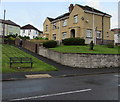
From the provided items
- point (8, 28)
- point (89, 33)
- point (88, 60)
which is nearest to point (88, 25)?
point (89, 33)

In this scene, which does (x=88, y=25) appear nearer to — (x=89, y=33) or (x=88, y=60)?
(x=89, y=33)

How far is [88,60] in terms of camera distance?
52.9 feet

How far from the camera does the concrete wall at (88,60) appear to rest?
52.6 ft

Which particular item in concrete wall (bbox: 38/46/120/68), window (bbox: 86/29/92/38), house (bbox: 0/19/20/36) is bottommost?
concrete wall (bbox: 38/46/120/68)

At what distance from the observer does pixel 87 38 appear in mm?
28125

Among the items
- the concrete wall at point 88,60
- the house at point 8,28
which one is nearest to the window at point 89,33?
the concrete wall at point 88,60

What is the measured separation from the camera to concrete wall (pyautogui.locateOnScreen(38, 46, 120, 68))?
631 inches

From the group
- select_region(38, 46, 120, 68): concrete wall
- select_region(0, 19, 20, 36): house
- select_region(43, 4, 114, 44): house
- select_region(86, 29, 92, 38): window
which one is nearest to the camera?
select_region(38, 46, 120, 68): concrete wall

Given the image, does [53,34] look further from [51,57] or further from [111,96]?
[111,96]

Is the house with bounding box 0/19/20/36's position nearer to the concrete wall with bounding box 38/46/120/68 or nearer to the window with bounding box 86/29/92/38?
the window with bounding box 86/29/92/38

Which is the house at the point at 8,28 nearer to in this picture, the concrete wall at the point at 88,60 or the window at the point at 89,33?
the window at the point at 89,33

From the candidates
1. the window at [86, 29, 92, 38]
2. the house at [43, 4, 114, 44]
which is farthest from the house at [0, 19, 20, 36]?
the window at [86, 29, 92, 38]

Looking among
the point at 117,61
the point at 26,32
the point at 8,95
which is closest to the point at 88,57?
the point at 117,61

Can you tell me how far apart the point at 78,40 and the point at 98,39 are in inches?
268
